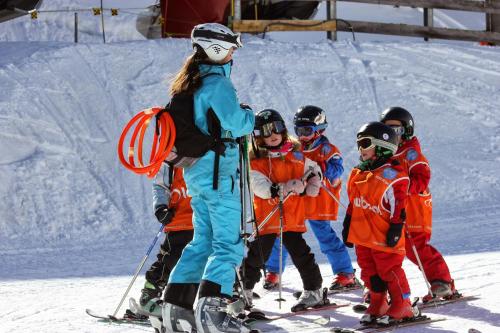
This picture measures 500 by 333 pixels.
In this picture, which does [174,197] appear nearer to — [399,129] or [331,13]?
[399,129]

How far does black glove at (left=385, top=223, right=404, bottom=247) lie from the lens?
227 inches

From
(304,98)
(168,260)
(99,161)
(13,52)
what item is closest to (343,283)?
(168,260)

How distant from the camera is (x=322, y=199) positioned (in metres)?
7.38

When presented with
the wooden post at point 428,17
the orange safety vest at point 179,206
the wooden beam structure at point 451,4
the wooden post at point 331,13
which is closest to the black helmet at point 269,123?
the orange safety vest at point 179,206

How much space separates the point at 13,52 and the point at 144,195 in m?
4.97

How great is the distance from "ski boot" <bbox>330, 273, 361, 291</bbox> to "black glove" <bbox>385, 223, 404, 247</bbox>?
1625 millimetres

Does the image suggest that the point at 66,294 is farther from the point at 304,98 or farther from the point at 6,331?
the point at 304,98

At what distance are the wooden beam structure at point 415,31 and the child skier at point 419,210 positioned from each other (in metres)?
10.5

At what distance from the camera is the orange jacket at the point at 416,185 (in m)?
6.48

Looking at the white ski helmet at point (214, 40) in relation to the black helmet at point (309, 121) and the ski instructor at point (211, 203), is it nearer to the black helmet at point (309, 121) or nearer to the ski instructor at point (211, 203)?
the ski instructor at point (211, 203)

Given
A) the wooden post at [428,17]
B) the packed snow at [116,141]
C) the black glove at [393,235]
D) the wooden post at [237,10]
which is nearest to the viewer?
the black glove at [393,235]

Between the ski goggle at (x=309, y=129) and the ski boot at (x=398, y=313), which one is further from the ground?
the ski goggle at (x=309, y=129)

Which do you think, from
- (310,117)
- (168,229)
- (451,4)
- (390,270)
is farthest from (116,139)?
(451,4)

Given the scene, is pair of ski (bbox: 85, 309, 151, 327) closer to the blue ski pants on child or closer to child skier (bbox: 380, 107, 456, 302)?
the blue ski pants on child
